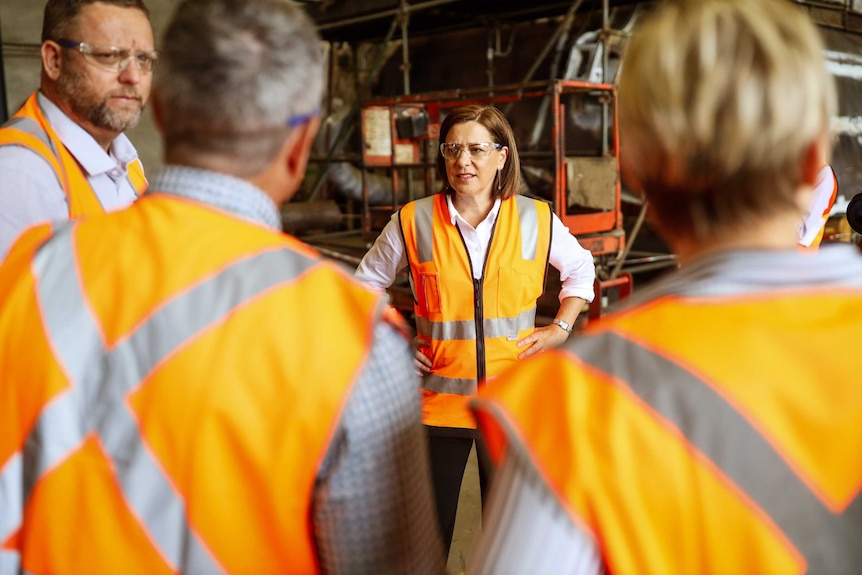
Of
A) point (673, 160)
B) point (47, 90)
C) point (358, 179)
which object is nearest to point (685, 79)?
point (673, 160)

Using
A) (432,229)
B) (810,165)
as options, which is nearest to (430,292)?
(432,229)

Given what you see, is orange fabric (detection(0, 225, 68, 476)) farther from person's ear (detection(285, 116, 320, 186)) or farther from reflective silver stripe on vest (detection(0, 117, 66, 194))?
reflective silver stripe on vest (detection(0, 117, 66, 194))

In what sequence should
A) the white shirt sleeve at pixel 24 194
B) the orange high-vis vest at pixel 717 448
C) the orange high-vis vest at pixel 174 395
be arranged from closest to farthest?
the orange high-vis vest at pixel 717 448
the orange high-vis vest at pixel 174 395
the white shirt sleeve at pixel 24 194

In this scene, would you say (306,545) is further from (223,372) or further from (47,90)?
(47,90)

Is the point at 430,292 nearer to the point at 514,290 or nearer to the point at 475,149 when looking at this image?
the point at 514,290

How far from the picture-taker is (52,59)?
2016 mm

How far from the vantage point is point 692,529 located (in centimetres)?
79

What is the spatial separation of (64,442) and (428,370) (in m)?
1.90

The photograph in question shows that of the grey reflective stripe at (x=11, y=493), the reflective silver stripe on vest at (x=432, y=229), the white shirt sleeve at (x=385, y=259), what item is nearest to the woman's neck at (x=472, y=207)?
the reflective silver stripe on vest at (x=432, y=229)

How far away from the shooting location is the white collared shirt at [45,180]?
70.4 inches

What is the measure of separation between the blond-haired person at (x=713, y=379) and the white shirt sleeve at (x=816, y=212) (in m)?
2.64

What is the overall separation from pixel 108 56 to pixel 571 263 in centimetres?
188

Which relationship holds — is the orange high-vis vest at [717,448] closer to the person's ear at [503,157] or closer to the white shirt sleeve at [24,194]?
the white shirt sleeve at [24,194]

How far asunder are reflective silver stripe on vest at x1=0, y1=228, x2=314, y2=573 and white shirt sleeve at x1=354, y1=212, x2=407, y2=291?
1934 millimetres
